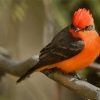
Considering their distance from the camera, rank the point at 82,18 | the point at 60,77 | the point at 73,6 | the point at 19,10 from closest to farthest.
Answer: the point at 60,77 < the point at 82,18 < the point at 19,10 < the point at 73,6

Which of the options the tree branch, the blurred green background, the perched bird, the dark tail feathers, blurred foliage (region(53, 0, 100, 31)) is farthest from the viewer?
blurred foliage (region(53, 0, 100, 31))

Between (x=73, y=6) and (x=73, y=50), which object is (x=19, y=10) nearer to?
(x=73, y=6)

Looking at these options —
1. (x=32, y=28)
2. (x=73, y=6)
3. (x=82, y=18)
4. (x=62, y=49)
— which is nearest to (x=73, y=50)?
(x=62, y=49)

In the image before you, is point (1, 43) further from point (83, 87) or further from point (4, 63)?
point (83, 87)

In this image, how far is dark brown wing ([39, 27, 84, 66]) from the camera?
2.62 m

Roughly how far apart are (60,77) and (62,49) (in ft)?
0.90

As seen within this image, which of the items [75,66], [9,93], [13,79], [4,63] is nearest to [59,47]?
[75,66]

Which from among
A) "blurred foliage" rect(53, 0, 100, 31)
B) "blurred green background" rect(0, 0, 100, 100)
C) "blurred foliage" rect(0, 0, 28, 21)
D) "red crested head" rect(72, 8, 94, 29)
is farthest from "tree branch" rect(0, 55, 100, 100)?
"blurred foliage" rect(53, 0, 100, 31)

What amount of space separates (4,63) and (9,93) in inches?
44.6

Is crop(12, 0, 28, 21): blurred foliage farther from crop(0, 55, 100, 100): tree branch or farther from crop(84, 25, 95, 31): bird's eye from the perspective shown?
crop(84, 25, 95, 31): bird's eye

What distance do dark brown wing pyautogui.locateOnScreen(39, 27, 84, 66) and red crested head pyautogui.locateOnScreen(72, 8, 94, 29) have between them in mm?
124

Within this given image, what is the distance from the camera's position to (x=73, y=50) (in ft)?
8.67

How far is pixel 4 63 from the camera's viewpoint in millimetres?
2623

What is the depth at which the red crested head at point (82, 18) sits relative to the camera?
8.25ft
